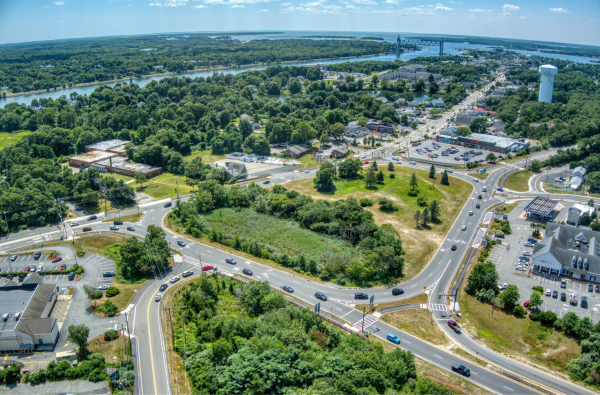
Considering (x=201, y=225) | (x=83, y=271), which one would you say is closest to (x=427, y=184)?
(x=201, y=225)

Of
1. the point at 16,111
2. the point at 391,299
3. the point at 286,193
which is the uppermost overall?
the point at 16,111

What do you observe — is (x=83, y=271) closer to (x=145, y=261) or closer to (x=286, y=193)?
(x=145, y=261)

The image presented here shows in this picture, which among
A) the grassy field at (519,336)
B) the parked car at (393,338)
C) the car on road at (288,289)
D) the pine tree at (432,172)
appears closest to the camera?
the grassy field at (519,336)

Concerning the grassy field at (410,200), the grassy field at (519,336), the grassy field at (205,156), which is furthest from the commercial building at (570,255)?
the grassy field at (205,156)

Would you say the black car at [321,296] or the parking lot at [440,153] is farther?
the parking lot at [440,153]

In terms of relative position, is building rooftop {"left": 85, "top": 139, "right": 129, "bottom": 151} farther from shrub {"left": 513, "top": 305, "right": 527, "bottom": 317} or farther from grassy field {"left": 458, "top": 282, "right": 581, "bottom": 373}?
shrub {"left": 513, "top": 305, "right": 527, "bottom": 317}

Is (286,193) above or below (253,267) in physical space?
above

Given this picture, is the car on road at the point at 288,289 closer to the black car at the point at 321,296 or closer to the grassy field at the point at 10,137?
the black car at the point at 321,296

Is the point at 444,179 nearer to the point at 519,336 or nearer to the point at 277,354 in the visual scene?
the point at 519,336
